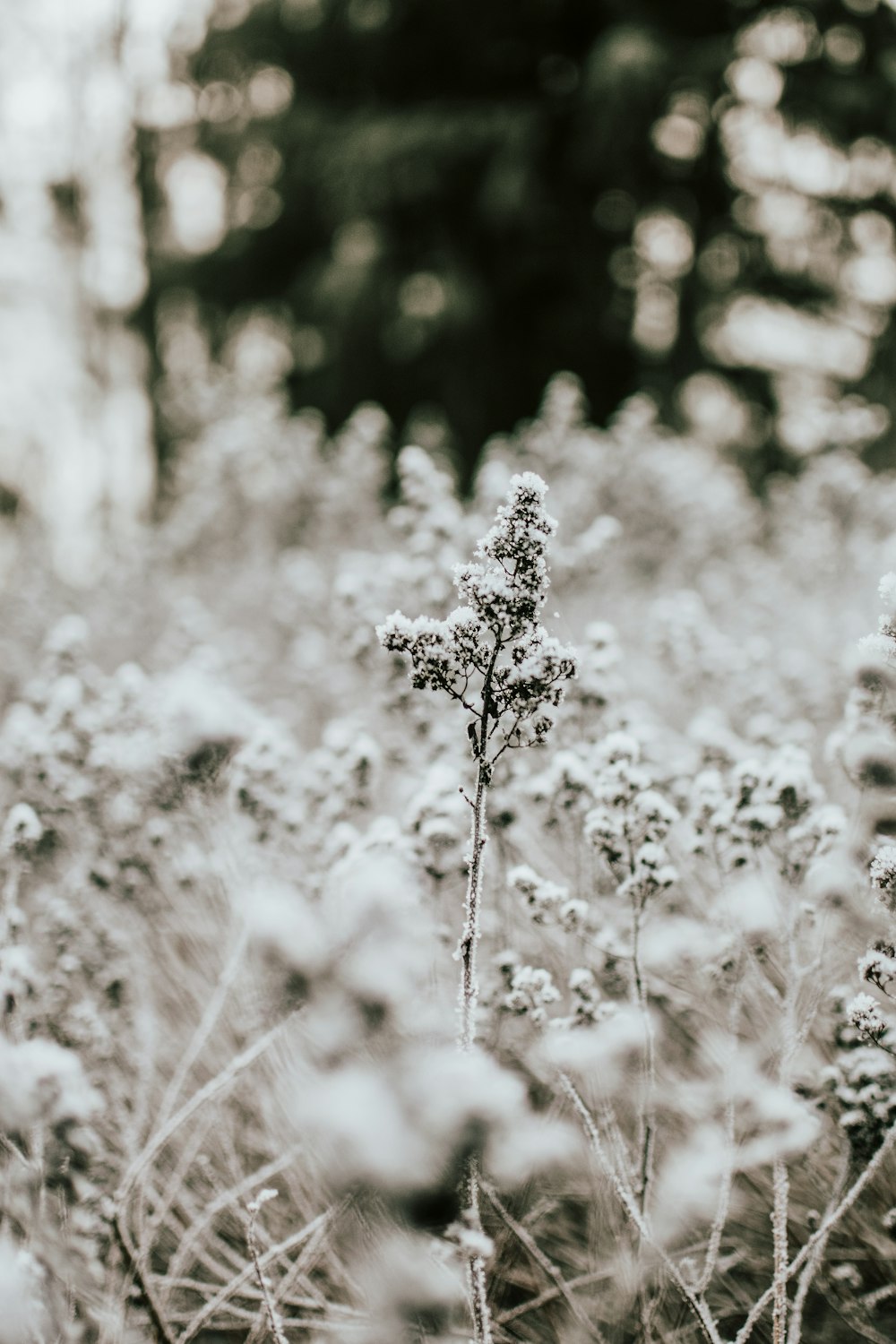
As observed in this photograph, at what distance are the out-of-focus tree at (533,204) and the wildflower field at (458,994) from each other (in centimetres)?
597

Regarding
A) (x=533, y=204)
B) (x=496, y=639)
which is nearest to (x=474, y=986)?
(x=496, y=639)

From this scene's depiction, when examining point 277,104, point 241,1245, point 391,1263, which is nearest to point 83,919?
point 241,1245

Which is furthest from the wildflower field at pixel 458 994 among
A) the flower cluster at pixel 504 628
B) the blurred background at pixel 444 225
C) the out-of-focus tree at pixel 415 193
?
the out-of-focus tree at pixel 415 193

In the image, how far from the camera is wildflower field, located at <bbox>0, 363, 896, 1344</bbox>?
1162 millimetres

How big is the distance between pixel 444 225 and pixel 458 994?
8.05 meters

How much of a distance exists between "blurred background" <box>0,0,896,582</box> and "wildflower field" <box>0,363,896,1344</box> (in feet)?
17.4

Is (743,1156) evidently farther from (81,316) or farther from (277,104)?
(277,104)

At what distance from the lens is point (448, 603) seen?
2479mm

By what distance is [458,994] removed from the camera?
1.65 m

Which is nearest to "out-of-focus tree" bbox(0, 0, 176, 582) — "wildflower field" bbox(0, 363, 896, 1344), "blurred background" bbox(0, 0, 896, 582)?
"blurred background" bbox(0, 0, 896, 582)

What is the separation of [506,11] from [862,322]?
12.9 feet

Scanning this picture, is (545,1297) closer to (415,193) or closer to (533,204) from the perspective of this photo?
(533,204)

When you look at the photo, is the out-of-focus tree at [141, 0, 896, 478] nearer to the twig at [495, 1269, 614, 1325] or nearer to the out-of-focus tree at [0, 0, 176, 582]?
the out-of-focus tree at [0, 0, 176, 582]

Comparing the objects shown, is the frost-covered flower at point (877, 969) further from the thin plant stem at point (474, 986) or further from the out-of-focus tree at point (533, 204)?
the out-of-focus tree at point (533, 204)
